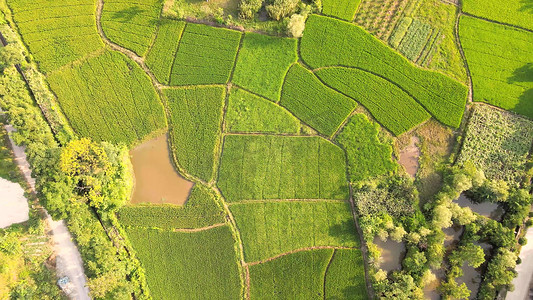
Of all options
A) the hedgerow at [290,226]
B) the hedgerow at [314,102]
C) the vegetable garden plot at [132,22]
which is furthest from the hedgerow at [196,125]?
the hedgerow at [314,102]

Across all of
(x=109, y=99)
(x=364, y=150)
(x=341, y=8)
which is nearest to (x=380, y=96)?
(x=364, y=150)

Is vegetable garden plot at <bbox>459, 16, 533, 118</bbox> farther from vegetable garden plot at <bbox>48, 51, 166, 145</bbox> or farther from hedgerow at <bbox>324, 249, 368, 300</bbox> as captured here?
vegetable garden plot at <bbox>48, 51, 166, 145</bbox>

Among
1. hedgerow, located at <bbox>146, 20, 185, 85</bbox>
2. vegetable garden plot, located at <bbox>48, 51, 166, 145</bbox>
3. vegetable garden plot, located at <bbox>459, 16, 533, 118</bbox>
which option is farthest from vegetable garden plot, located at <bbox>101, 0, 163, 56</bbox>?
vegetable garden plot, located at <bbox>459, 16, 533, 118</bbox>

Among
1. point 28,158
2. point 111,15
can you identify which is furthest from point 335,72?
point 28,158

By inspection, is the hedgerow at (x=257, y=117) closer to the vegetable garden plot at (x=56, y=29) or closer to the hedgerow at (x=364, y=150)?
the hedgerow at (x=364, y=150)

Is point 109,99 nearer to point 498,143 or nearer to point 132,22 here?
point 132,22
